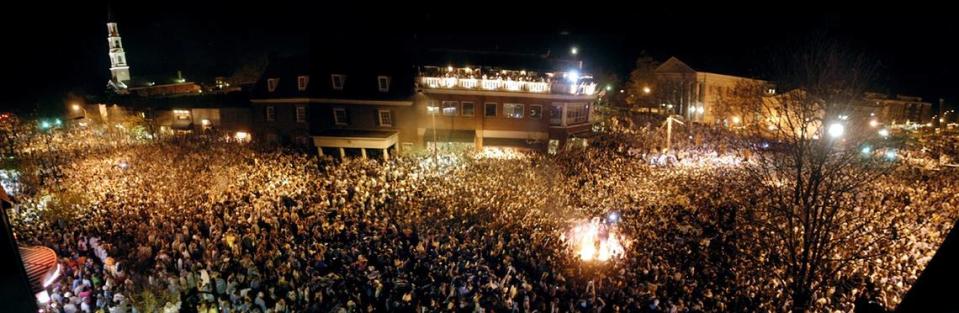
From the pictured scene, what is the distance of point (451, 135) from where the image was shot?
91.6 feet

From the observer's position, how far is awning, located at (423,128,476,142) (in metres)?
27.6

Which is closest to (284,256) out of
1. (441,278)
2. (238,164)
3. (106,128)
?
(441,278)

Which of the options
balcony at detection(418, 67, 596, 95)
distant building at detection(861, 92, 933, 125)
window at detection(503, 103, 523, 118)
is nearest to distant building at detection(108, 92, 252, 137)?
balcony at detection(418, 67, 596, 95)

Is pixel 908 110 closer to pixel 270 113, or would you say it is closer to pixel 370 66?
pixel 370 66

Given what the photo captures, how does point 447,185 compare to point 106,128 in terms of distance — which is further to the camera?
point 106,128

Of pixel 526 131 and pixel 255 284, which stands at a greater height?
pixel 526 131

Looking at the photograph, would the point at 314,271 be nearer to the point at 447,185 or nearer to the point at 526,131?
the point at 447,185

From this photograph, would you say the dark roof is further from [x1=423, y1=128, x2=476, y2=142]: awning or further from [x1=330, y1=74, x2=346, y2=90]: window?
[x1=423, y1=128, x2=476, y2=142]: awning

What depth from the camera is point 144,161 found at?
2228 cm

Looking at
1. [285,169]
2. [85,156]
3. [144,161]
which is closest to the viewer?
[285,169]

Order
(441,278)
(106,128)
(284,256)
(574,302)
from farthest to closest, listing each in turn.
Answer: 1. (106,128)
2. (284,256)
3. (441,278)
4. (574,302)

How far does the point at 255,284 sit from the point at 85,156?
2413 centimetres

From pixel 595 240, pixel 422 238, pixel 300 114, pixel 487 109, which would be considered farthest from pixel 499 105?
pixel 422 238

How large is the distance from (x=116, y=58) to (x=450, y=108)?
2114 inches
